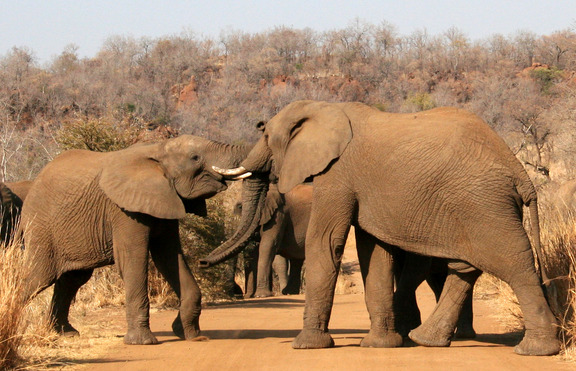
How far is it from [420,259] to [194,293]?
2.41 metres

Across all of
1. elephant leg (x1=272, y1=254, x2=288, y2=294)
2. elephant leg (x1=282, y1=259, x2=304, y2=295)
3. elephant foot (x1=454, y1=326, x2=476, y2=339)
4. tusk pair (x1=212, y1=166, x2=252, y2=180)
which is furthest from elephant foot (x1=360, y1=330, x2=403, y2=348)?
elephant leg (x1=272, y1=254, x2=288, y2=294)

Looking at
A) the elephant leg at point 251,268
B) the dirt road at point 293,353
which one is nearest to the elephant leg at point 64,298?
the dirt road at point 293,353

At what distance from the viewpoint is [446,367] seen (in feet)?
24.8

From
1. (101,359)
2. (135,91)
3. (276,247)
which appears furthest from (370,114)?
(135,91)

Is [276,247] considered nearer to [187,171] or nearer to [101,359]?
[187,171]

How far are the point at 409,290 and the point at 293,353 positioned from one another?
65.3 inches

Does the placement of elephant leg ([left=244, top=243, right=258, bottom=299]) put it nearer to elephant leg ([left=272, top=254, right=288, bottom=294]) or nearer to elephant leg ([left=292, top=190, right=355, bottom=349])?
elephant leg ([left=272, top=254, right=288, bottom=294])

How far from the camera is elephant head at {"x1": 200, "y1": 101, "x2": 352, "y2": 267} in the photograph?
9.07m

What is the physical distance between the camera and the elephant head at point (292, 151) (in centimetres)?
907

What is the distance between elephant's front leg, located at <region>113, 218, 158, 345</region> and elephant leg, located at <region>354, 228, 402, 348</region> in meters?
2.28

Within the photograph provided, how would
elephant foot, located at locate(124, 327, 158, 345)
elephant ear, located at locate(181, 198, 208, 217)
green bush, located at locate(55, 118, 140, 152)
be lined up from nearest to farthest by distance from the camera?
elephant foot, located at locate(124, 327, 158, 345) → elephant ear, located at locate(181, 198, 208, 217) → green bush, located at locate(55, 118, 140, 152)

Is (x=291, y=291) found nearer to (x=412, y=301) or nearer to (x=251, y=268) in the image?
(x=251, y=268)

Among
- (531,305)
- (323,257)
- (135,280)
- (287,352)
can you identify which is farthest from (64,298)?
(531,305)

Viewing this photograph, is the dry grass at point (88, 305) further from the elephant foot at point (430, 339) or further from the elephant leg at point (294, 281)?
the elephant foot at point (430, 339)
